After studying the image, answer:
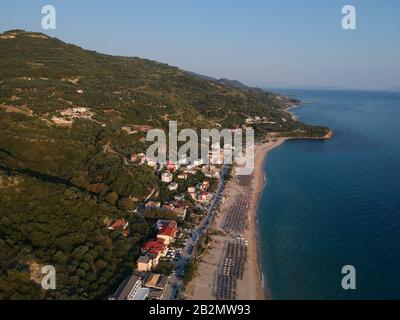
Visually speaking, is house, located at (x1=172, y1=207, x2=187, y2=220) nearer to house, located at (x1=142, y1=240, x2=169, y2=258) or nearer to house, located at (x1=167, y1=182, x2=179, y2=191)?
house, located at (x1=167, y1=182, x2=179, y2=191)

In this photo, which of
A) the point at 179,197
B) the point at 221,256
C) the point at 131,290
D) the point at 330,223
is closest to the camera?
the point at 131,290

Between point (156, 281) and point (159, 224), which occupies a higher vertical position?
point (159, 224)

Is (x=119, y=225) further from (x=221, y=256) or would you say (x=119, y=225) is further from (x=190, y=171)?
(x=190, y=171)

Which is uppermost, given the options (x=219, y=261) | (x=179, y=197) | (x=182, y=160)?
(x=182, y=160)

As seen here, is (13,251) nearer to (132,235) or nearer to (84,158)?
(132,235)

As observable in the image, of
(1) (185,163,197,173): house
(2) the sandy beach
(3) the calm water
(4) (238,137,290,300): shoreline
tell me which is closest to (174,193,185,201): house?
(2) the sandy beach

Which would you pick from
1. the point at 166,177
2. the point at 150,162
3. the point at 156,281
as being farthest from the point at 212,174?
the point at 156,281
